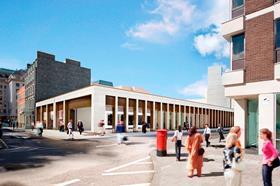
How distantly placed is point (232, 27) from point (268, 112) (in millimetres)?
5488

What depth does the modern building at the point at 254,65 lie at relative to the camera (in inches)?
576

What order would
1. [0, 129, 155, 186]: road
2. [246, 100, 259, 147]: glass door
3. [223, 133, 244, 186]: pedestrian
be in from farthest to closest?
1. [246, 100, 259, 147]: glass door
2. [0, 129, 155, 186]: road
3. [223, 133, 244, 186]: pedestrian

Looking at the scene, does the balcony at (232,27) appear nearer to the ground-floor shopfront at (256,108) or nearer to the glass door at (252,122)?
the ground-floor shopfront at (256,108)

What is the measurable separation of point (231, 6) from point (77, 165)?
1321 centimetres

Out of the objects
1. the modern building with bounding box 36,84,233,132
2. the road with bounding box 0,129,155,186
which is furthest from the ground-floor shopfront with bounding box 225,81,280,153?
the modern building with bounding box 36,84,233,132

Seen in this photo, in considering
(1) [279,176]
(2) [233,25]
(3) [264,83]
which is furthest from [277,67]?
(1) [279,176]

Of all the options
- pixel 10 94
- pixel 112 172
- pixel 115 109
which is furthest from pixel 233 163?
pixel 10 94

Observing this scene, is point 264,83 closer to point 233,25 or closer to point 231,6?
point 233,25

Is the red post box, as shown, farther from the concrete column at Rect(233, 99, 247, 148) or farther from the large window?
the large window

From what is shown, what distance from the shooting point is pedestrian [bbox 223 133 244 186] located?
6254 millimetres

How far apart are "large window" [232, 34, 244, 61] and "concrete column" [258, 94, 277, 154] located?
298 cm

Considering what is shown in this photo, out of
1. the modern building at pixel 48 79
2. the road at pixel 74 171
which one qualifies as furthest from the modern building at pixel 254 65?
the modern building at pixel 48 79

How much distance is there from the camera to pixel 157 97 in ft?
167

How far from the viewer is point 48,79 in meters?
65.2
